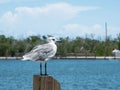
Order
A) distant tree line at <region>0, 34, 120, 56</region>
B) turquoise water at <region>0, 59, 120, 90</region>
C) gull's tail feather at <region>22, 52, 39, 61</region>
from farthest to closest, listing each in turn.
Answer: distant tree line at <region>0, 34, 120, 56</region>
turquoise water at <region>0, 59, 120, 90</region>
gull's tail feather at <region>22, 52, 39, 61</region>

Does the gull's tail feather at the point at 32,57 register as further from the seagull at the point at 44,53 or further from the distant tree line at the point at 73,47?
the distant tree line at the point at 73,47

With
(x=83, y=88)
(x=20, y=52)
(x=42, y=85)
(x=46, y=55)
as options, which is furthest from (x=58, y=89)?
(x=20, y=52)

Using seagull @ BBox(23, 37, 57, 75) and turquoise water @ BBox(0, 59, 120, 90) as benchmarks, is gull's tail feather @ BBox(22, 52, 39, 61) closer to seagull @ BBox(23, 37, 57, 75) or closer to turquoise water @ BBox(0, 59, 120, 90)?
seagull @ BBox(23, 37, 57, 75)

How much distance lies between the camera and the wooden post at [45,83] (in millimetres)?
8867

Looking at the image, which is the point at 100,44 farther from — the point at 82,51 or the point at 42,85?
the point at 42,85

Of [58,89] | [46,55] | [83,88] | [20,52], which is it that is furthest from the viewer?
[20,52]

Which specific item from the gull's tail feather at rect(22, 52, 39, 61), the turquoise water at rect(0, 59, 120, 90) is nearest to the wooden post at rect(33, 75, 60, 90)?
the gull's tail feather at rect(22, 52, 39, 61)

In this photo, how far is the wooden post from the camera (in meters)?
8.87

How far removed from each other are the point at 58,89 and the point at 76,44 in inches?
7234

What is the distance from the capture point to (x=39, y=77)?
9055mm

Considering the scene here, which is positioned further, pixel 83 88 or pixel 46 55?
pixel 83 88

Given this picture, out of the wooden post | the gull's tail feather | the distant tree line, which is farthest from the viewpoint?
the distant tree line

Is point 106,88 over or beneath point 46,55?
beneath

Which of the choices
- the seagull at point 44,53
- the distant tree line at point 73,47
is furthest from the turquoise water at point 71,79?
the distant tree line at point 73,47
